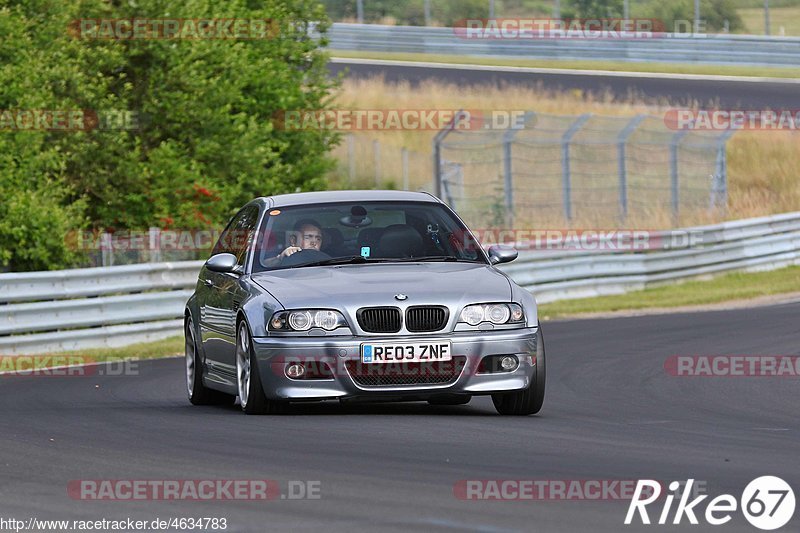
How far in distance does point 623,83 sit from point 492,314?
123 ft

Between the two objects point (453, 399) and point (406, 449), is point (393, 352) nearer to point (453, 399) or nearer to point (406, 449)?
point (453, 399)

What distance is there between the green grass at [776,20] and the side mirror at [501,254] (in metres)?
43.4

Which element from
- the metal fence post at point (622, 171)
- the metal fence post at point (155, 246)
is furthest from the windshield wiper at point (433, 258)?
the metal fence post at point (622, 171)

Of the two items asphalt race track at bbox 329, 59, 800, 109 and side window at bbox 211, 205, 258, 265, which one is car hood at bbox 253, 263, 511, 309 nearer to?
side window at bbox 211, 205, 258, 265

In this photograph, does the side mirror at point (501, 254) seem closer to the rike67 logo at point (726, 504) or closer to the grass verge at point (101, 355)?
the rike67 logo at point (726, 504)

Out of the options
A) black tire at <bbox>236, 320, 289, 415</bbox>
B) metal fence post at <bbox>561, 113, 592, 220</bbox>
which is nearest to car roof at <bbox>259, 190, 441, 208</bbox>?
black tire at <bbox>236, 320, 289, 415</bbox>

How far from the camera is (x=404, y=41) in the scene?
5391cm

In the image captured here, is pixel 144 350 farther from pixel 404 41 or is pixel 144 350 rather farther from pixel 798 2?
pixel 798 2


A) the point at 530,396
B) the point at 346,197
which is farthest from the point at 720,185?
the point at 530,396

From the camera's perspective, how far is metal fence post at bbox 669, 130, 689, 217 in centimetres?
3107

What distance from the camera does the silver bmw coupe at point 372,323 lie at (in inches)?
397

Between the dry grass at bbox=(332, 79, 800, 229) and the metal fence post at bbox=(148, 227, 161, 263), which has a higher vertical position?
the metal fence post at bbox=(148, 227, 161, 263)

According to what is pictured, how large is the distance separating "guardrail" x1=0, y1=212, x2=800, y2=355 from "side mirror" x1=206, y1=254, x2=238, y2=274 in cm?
757

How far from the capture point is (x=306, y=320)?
1016 centimetres
